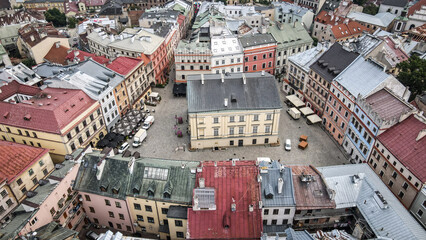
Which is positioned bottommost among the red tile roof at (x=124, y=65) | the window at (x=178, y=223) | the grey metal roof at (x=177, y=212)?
the window at (x=178, y=223)

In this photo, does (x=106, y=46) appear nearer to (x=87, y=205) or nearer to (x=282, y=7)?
(x=87, y=205)

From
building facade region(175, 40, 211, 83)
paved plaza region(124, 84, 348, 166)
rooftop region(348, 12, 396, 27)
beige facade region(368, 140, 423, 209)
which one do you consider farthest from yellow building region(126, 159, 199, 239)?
rooftop region(348, 12, 396, 27)

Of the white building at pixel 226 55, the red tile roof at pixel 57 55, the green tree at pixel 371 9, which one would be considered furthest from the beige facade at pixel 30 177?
the green tree at pixel 371 9

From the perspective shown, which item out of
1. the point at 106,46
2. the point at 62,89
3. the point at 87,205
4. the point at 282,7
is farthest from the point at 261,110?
the point at 282,7

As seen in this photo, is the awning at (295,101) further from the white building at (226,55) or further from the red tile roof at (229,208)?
the red tile roof at (229,208)

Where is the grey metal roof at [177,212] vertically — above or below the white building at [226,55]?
below

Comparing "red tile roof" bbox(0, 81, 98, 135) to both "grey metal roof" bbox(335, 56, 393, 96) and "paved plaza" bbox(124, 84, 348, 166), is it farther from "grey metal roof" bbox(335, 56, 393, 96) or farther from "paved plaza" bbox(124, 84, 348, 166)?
"grey metal roof" bbox(335, 56, 393, 96)

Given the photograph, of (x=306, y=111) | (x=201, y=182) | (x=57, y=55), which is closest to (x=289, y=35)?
(x=306, y=111)
